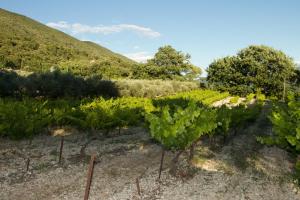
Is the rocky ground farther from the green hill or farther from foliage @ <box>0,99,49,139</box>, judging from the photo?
the green hill

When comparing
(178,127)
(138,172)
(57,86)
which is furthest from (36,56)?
(178,127)

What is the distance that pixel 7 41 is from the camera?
6350 centimetres

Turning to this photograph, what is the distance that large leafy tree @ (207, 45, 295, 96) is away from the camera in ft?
181

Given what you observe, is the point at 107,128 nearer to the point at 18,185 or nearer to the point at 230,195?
the point at 18,185

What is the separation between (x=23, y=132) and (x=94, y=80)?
1876 cm

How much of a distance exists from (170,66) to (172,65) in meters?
0.87

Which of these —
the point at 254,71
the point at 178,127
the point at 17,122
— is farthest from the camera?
the point at 254,71

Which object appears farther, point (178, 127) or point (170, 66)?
point (170, 66)

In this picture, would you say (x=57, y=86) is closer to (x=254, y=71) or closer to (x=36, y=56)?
(x=254, y=71)

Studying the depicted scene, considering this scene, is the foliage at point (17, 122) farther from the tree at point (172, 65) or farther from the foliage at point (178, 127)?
the tree at point (172, 65)

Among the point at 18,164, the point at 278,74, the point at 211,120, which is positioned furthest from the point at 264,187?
the point at 278,74

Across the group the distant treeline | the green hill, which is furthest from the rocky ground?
the green hill

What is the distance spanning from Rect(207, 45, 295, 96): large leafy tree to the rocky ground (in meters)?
41.9

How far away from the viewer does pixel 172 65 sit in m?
70.4
